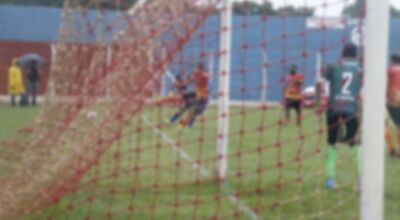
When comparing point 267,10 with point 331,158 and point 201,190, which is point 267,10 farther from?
point 331,158

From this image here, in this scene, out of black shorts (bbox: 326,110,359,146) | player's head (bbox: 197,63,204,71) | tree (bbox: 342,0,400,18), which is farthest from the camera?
black shorts (bbox: 326,110,359,146)

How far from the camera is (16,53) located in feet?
96.5

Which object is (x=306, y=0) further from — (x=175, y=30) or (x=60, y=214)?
(x=60, y=214)

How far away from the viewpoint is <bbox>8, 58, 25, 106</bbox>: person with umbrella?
2861cm

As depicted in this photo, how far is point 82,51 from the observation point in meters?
6.45

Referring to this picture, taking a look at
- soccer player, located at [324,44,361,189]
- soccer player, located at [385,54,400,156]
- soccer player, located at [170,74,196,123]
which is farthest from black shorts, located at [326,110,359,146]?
soccer player, located at [385,54,400,156]

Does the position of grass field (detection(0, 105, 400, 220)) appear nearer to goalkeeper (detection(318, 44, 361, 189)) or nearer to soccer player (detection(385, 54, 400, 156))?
goalkeeper (detection(318, 44, 361, 189))

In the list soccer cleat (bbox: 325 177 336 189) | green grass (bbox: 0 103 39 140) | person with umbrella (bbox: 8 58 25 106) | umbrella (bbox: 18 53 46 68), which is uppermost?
umbrella (bbox: 18 53 46 68)

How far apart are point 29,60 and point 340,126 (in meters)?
20.4

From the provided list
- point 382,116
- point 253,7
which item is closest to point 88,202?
point 253,7

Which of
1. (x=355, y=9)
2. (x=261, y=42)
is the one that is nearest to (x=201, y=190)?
(x=261, y=42)

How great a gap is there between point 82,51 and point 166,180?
3157 millimetres

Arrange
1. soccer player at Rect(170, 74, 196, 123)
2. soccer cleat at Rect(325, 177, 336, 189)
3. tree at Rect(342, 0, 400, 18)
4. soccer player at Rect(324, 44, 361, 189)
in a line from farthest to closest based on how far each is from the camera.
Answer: soccer cleat at Rect(325, 177, 336, 189) < soccer player at Rect(324, 44, 361, 189) < soccer player at Rect(170, 74, 196, 123) < tree at Rect(342, 0, 400, 18)

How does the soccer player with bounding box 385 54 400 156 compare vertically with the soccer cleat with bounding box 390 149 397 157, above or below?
above
